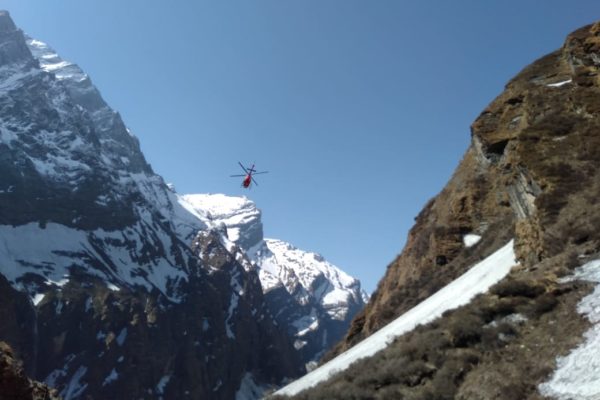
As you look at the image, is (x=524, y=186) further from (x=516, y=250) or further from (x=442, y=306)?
(x=442, y=306)

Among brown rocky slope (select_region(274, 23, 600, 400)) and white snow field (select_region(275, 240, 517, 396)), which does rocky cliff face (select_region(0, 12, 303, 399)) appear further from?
white snow field (select_region(275, 240, 517, 396))

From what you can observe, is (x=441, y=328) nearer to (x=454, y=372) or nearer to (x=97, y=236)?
(x=454, y=372)

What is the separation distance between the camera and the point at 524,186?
65.4ft

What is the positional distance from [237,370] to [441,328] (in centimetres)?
19807

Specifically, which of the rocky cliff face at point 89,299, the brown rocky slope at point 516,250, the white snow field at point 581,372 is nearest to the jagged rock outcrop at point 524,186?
the brown rocky slope at point 516,250

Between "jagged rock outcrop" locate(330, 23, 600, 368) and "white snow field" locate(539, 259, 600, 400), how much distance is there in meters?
4.46

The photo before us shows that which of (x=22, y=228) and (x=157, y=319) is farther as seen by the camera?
(x=157, y=319)

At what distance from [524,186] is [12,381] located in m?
17.9

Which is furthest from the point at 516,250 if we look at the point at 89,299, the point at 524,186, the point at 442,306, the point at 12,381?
the point at 89,299

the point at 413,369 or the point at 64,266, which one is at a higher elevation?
the point at 64,266

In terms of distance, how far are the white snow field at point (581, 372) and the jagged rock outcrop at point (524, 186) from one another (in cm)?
446

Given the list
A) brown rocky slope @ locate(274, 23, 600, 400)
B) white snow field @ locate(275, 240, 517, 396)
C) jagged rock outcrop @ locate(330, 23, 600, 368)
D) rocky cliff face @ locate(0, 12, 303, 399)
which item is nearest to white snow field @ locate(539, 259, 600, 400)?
brown rocky slope @ locate(274, 23, 600, 400)

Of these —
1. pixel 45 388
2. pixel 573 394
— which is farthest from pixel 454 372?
pixel 45 388

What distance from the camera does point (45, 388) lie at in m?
9.48
